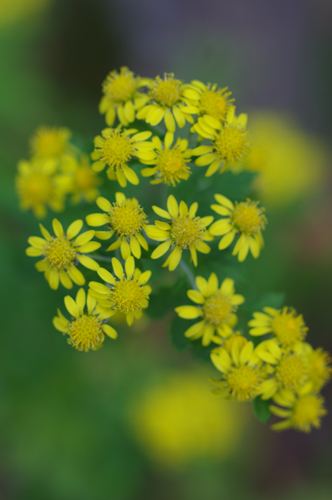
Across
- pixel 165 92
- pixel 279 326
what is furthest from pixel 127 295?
pixel 165 92

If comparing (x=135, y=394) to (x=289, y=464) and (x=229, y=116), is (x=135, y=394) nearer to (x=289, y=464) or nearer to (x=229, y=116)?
(x=289, y=464)

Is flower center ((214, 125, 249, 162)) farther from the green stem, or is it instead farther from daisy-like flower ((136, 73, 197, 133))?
the green stem

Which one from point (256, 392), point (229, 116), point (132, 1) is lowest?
point (256, 392)

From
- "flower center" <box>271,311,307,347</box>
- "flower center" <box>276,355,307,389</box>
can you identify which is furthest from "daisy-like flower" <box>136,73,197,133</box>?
"flower center" <box>276,355,307,389</box>

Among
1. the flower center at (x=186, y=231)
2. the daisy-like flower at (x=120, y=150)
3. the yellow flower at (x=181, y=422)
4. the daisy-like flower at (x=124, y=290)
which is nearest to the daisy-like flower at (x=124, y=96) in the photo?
the daisy-like flower at (x=120, y=150)

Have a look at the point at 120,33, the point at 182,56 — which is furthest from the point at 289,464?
the point at 120,33

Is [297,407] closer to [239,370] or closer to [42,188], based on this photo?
[239,370]
